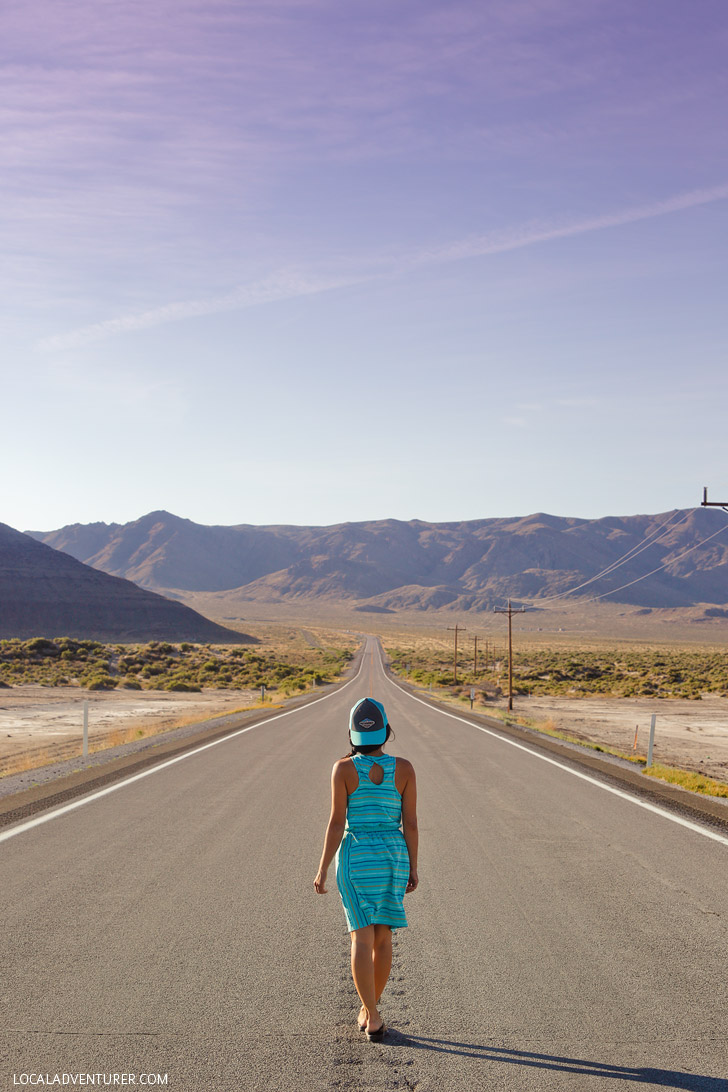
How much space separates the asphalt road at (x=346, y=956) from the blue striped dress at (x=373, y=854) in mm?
646

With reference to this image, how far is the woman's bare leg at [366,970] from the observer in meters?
4.30

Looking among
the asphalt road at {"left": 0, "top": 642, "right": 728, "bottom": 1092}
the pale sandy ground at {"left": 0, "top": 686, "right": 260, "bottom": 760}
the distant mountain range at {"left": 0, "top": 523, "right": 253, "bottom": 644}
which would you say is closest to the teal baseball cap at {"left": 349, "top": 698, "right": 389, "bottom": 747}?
the asphalt road at {"left": 0, "top": 642, "right": 728, "bottom": 1092}

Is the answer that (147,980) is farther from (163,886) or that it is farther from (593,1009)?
(593,1009)

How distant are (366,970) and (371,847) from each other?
57 cm

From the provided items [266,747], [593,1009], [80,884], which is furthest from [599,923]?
[266,747]

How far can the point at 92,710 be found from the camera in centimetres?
3650

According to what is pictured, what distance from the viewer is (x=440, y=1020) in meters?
4.61

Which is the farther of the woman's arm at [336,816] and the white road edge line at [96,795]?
the white road edge line at [96,795]

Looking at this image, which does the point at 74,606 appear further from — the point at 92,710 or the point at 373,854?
the point at 373,854

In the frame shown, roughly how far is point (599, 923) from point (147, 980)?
320cm

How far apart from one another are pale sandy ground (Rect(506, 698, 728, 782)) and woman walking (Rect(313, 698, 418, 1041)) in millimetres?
16515

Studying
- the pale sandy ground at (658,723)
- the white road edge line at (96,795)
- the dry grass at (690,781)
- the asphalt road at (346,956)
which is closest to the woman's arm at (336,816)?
the asphalt road at (346,956)

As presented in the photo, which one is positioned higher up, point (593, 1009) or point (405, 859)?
point (405, 859)

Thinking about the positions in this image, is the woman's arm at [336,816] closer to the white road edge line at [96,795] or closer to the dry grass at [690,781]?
the white road edge line at [96,795]
